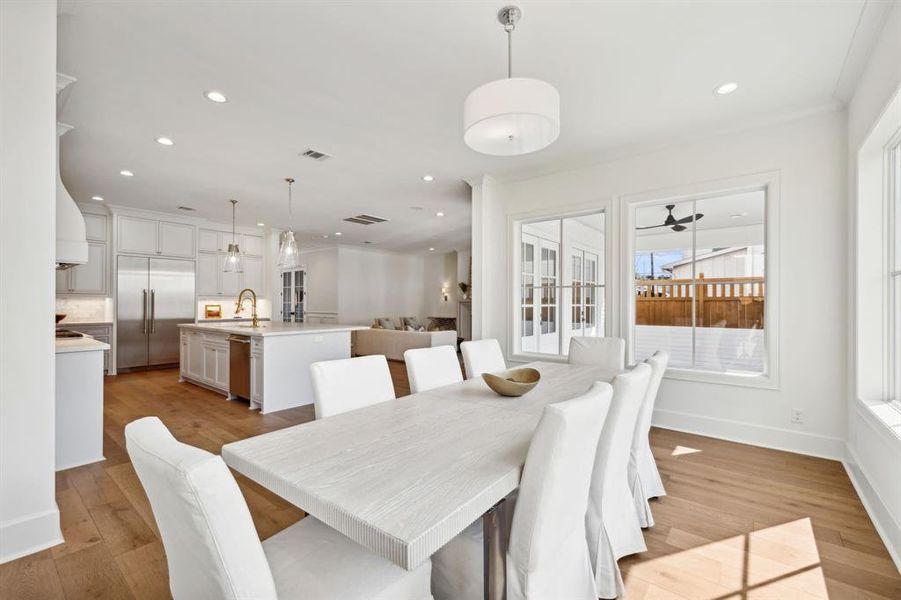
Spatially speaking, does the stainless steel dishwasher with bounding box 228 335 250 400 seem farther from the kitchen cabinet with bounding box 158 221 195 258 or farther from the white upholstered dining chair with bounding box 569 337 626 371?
the white upholstered dining chair with bounding box 569 337 626 371

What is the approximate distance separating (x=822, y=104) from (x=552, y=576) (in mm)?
3654

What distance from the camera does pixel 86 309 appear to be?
614 centimetres

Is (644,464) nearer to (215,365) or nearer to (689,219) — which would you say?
(689,219)

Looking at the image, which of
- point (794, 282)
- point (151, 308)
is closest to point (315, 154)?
point (794, 282)

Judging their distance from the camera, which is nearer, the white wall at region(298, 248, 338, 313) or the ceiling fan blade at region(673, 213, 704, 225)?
the ceiling fan blade at region(673, 213, 704, 225)

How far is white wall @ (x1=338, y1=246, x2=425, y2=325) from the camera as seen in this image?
33.4 feet

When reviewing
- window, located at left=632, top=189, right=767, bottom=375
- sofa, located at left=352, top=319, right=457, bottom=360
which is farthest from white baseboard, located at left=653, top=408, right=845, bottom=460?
sofa, located at left=352, top=319, right=457, bottom=360

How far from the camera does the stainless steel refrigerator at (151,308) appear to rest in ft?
20.3

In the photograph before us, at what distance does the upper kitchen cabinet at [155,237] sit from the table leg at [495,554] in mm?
7220

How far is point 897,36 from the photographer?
6.36ft

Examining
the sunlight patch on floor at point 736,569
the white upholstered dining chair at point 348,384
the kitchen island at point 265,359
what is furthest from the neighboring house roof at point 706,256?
the kitchen island at point 265,359

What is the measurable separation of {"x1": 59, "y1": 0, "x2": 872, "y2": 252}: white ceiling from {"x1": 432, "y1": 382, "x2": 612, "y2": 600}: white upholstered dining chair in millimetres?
1980

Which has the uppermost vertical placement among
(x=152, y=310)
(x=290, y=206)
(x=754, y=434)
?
(x=290, y=206)

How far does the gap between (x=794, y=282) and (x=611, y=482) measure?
2604 millimetres
